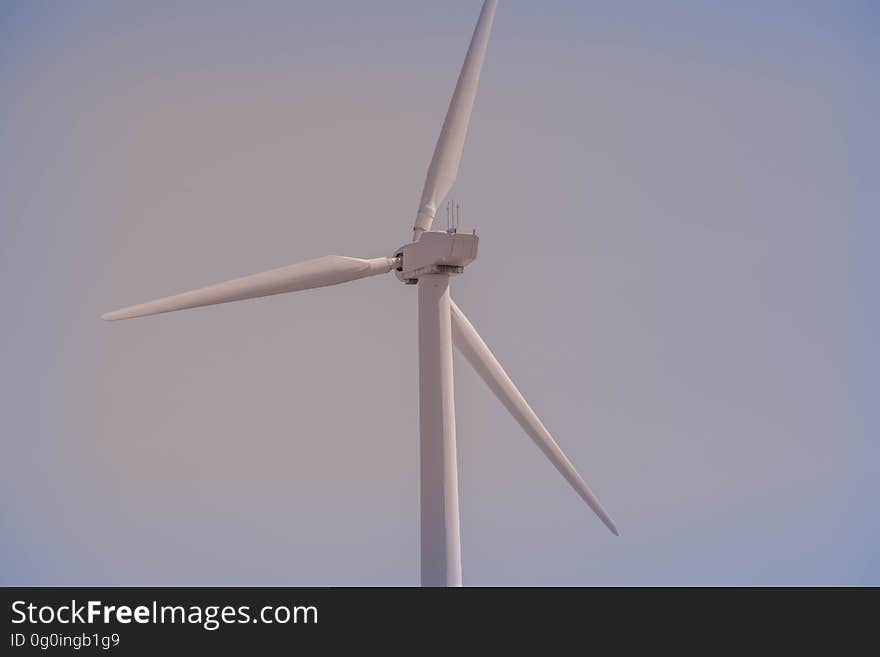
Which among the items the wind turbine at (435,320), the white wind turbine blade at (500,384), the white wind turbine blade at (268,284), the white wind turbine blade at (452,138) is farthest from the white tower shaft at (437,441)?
the white wind turbine blade at (452,138)

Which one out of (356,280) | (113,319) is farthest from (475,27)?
(113,319)

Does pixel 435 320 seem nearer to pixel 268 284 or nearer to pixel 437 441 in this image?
pixel 437 441

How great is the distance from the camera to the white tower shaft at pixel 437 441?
22.5 m

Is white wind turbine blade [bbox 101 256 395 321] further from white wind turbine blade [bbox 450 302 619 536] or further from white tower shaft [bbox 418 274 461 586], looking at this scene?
white wind turbine blade [bbox 450 302 619 536]

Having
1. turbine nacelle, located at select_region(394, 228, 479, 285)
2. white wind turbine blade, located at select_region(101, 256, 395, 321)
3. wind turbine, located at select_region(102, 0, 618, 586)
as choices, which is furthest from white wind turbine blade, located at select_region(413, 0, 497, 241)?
white wind turbine blade, located at select_region(101, 256, 395, 321)

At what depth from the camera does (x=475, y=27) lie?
2530cm

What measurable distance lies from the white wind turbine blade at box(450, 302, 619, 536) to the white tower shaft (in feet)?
2.92

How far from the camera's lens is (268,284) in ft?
75.3

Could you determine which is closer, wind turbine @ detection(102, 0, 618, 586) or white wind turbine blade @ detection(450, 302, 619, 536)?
wind turbine @ detection(102, 0, 618, 586)

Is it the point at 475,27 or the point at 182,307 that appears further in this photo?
the point at 475,27

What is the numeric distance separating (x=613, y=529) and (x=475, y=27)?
34.8ft

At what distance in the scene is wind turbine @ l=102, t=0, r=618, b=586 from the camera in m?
22.6
